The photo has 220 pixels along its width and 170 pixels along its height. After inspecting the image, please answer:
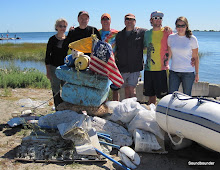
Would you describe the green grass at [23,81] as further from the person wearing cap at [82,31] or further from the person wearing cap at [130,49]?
the person wearing cap at [130,49]

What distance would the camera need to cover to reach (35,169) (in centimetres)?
338

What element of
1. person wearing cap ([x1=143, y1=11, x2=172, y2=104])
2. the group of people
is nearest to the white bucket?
the group of people

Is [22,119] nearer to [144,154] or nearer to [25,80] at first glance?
[144,154]

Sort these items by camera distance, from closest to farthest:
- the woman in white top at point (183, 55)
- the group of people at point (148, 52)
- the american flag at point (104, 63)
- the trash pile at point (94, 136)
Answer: the trash pile at point (94, 136) < the american flag at point (104, 63) < the woman in white top at point (183, 55) < the group of people at point (148, 52)

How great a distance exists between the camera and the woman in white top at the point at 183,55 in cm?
451

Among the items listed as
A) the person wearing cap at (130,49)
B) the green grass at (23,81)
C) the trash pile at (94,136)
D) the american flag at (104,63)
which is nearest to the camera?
the trash pile at (94,136)

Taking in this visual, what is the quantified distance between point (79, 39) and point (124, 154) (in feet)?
7.87

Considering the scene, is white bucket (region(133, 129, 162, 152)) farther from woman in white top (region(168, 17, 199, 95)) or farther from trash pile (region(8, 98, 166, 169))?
woman in white top (region(168, 17, 199, 95))

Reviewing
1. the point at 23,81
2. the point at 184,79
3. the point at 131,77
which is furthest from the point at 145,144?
the point at 23,81

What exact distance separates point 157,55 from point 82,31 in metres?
1.49

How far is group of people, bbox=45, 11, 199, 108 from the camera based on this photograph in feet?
15.2

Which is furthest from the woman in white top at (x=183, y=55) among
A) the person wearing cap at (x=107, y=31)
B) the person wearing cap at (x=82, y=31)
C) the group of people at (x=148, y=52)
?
the person wearing cap at (x=82, y=31)

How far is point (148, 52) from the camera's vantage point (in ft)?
16.5

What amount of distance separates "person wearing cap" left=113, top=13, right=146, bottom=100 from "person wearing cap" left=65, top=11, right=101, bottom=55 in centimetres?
51
